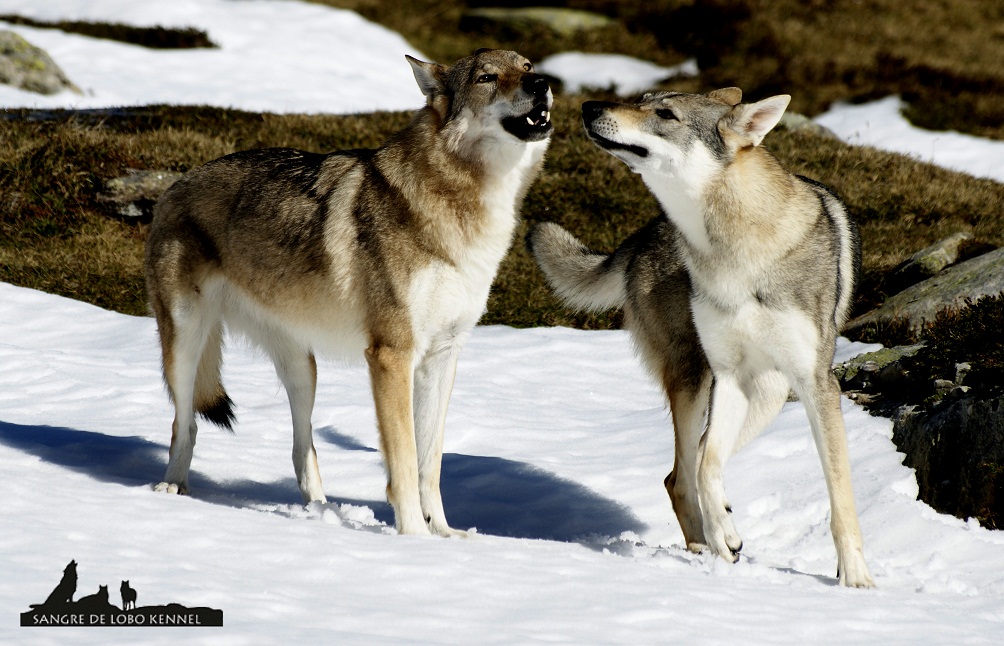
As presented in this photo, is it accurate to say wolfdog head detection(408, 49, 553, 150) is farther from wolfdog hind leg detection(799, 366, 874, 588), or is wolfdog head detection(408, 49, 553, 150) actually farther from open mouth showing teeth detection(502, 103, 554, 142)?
wolfdog hind leg detection(799, 366, 874, 588)

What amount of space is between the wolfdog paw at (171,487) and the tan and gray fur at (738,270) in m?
2.58

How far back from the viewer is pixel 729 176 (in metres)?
4.86

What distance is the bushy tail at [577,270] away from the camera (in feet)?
19.2

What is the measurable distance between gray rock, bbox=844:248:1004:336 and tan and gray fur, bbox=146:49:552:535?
391 cm

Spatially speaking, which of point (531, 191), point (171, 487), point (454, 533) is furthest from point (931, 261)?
point (171, 487)

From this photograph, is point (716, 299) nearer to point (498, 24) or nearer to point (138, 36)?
point (138, 36)

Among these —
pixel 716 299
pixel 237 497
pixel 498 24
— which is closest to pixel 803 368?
pixel 716 299

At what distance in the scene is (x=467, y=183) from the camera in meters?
4.97

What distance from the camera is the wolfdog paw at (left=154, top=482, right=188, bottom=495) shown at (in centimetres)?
Result: 539

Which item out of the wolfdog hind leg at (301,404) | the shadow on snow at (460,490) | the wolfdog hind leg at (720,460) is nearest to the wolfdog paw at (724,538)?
the wolfdog hind leg at (720,460)

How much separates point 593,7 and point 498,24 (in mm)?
2513

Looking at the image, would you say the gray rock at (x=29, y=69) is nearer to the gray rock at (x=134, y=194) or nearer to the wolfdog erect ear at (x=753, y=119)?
the gray rock at (x=134, y=194)

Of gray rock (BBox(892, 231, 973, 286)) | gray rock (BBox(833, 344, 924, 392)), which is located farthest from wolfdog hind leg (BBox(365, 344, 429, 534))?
gray rock (BBox(892, 231, 973, 286))

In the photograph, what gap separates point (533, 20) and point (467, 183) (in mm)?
20247
